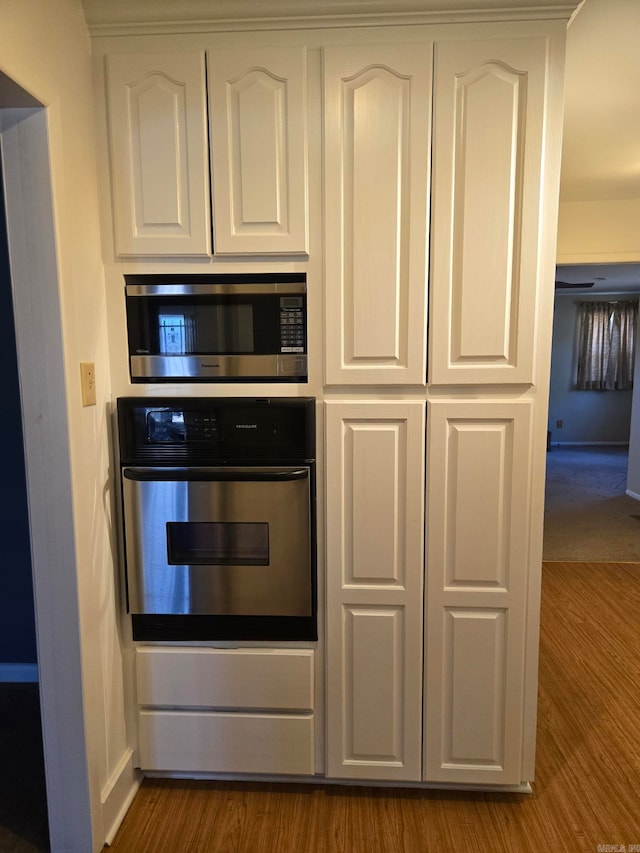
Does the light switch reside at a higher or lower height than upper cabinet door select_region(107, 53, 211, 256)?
lower

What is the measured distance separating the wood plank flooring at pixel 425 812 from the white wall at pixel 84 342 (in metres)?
0.21

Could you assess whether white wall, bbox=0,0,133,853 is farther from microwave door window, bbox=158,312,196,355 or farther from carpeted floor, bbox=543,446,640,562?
carpeted floor, bbox=543,446,640,562

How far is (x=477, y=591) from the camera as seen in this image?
5.19 feet

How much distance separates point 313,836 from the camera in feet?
5.10

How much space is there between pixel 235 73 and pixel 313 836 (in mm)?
2279

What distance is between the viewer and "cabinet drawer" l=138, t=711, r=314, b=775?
1.67 metres

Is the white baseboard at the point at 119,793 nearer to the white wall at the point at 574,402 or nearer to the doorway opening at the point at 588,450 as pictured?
the doorway opening at the point at 588,450

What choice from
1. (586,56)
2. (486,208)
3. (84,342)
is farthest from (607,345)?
(84,342)

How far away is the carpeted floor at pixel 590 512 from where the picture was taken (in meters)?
3.92

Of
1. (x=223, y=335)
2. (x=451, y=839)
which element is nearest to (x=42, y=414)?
(x=223, y=335)

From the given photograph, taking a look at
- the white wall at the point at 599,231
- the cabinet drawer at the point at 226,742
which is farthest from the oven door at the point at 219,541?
the white wall at the point at 599,231

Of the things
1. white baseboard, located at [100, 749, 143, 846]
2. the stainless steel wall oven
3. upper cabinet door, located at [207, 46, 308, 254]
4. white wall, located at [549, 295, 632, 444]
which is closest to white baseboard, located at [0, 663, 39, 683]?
white baseboard, located at [100, 749, 143, 846]

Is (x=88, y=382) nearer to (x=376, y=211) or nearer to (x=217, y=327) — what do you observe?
(x=217, y=327)

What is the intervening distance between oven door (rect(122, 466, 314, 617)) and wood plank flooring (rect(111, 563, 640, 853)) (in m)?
0.64
